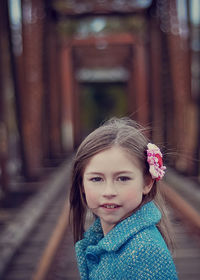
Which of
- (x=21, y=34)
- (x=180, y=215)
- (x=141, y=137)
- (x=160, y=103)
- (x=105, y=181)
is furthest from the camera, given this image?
(x=160, y=103)

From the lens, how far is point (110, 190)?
138 cm

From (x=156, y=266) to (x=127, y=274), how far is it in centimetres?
9

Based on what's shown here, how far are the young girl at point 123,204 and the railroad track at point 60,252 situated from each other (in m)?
0.90

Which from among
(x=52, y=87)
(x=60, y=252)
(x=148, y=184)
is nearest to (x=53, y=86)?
(x=52, y=87)

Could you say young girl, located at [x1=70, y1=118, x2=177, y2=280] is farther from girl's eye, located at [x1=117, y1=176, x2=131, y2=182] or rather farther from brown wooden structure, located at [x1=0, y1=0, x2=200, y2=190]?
brown wooden structure, located at [x1=0, y1=0, x2=200, y2=190]

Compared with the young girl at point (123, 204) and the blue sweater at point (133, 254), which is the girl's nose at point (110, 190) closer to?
the young girl at point (123, 204)

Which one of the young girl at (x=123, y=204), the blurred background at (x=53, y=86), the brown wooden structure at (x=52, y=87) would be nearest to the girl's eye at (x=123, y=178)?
the young girl at (x=123, y=204)

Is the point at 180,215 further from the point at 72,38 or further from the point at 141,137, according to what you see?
the point at 72,38

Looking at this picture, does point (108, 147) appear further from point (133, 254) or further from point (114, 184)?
point (133, 254)

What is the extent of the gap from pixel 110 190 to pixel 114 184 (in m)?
0.03

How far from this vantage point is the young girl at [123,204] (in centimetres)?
132

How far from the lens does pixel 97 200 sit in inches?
56.3

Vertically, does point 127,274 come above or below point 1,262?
above

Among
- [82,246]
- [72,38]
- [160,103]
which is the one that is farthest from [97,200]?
[72,38]
